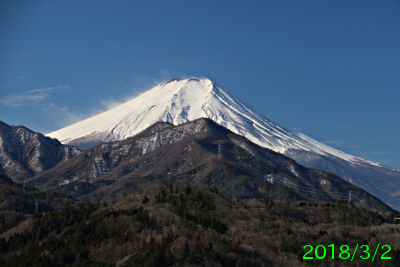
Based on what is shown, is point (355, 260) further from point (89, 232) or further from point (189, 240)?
point (89, 232)

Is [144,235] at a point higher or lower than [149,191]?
lower

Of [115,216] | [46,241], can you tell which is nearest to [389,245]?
[115,216]

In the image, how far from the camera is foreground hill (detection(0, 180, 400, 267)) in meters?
67.7

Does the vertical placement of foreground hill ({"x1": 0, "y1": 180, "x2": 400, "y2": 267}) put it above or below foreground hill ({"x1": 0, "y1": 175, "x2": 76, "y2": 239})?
below

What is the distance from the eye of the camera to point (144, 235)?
250ft

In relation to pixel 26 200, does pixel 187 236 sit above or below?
below

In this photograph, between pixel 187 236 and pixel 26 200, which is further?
pixel 26 200

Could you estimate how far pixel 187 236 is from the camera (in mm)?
73188

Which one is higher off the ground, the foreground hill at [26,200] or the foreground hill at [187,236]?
the foreground hill at [26,200]

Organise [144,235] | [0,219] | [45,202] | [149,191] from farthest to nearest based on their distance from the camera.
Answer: [45,202], [0,219], [149,191], [144,235]

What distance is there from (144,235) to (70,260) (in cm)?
1134

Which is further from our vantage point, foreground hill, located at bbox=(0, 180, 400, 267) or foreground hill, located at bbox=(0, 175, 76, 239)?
foreground hill, located at bbox=(0, 175, 76, 239)

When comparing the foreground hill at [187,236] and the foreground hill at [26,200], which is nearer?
the foreground hill at [187,236]

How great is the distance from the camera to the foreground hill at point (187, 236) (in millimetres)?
67688
